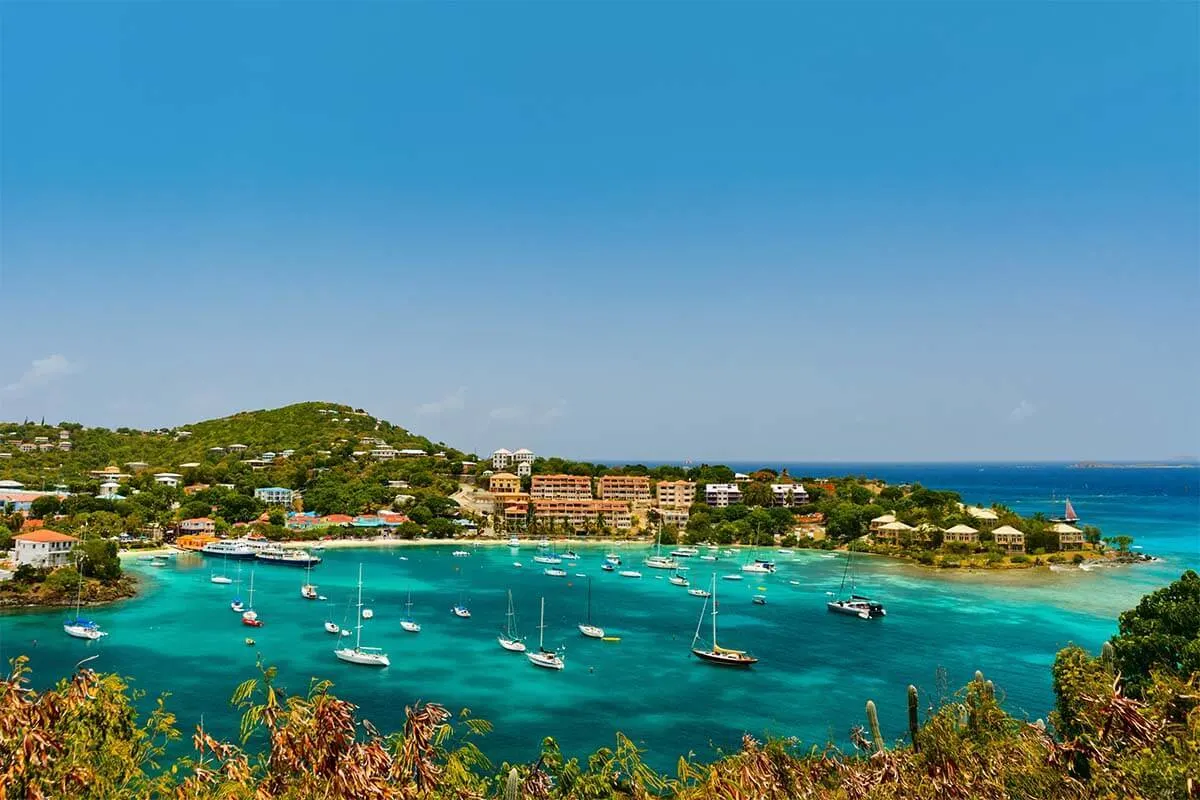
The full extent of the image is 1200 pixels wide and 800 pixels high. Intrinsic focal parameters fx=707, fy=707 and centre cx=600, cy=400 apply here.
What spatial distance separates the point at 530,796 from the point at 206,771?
3.35 meters

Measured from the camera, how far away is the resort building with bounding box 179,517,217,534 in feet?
228

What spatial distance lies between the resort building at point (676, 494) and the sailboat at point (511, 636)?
168 feet

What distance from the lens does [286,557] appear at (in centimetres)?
6019

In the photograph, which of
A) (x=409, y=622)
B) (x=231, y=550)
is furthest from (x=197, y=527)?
(x=409, y=622)

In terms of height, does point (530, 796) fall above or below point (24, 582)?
above

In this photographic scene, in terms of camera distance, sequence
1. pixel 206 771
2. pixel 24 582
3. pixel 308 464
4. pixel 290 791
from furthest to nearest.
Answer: pixel 308 464, pixel 24 582, pixel 206 771, pixel 290 791

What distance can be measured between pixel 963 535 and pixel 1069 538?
9.81m

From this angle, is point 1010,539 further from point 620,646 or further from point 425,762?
point 425,762

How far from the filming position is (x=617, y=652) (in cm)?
3403

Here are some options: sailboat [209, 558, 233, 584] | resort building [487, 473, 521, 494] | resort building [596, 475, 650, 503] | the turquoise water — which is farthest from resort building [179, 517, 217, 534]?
resort building [596, 475, 650, 503]

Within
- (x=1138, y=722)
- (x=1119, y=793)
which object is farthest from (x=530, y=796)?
(x=1138, y=722)

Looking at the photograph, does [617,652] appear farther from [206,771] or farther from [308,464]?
[308,464]

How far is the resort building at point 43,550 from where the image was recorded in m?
46.0

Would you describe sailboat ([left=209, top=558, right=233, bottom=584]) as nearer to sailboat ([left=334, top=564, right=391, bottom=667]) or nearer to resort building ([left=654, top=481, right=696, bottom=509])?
sailboat ([left=334, top=564, right=391, bottom=667])
